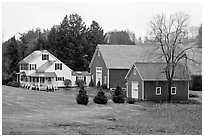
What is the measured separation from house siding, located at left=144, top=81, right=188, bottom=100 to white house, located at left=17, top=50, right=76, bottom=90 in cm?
1775

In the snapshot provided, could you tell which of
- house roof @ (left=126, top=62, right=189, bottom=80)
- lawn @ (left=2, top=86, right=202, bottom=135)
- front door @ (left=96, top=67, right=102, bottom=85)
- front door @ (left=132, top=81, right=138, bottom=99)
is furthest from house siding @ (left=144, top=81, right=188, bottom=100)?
front door @ (left=96, top=67, right=102, bottom=85)

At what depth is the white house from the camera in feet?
175

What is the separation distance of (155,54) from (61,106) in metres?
16.6

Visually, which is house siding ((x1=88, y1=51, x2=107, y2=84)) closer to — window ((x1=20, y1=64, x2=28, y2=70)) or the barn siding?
the barn siding

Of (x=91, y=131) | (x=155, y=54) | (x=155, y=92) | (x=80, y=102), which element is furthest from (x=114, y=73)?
(x=91, y=131)

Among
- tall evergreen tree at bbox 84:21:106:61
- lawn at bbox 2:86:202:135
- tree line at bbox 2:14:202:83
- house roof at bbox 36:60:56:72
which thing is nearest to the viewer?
lawn at bbox 2:86:202:135

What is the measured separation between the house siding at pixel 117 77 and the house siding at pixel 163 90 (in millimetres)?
9753

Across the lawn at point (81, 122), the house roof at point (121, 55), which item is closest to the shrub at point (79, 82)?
the house roof at point (121, 55)

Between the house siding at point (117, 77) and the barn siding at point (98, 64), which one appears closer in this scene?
the house siding at point (117, 77)

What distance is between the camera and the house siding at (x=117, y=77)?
47.5 meters

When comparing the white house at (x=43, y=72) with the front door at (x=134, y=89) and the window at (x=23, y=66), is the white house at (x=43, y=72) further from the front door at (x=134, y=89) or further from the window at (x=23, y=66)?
the front door at (x=134, y=89)

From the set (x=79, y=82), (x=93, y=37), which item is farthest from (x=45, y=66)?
(x=93, y=37)

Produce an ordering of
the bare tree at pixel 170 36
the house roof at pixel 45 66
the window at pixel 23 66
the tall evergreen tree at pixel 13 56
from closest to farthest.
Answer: the bare tree at pixel 170 36 → the house roof at pixel 45 66 → the window at pixel 23 66 → the tall evergreen tree at pixel 13 56

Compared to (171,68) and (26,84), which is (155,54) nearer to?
(171,68)
